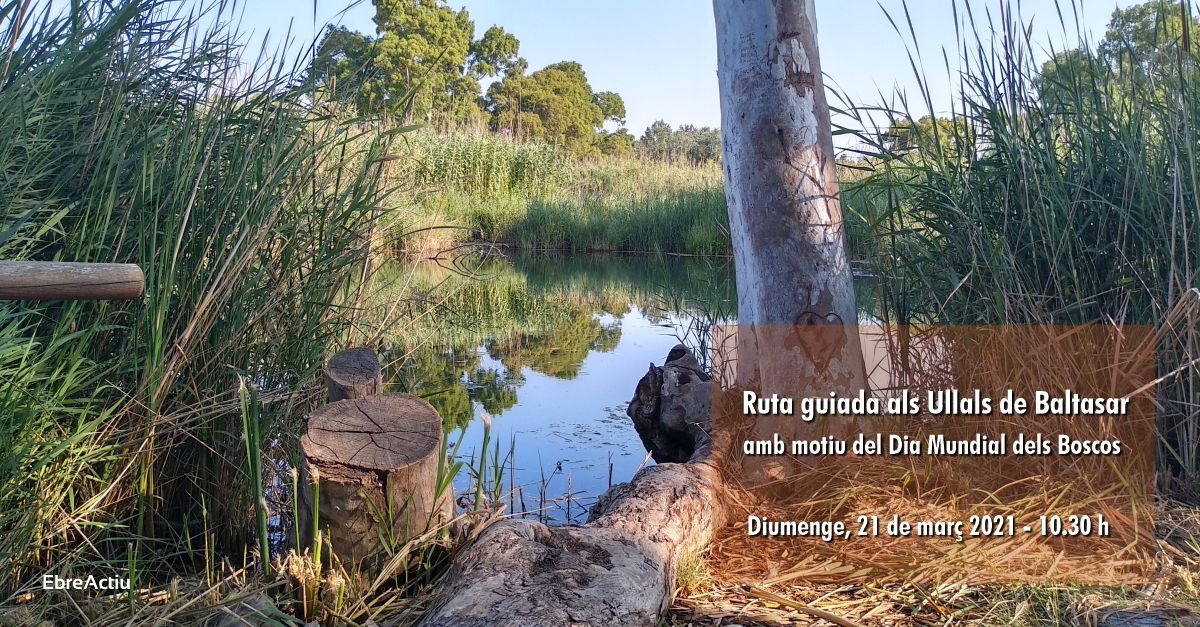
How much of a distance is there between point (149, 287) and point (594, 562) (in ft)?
4.79

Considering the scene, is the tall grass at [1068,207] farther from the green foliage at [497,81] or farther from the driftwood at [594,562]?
the green foliage at [497,81]

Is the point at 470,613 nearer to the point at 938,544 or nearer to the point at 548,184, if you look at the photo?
the point at 938,544

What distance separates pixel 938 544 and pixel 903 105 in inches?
63.1

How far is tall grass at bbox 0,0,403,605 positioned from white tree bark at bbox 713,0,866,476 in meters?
1.30

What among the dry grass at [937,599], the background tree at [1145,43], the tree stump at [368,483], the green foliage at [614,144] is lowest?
the dry grass at [937,599]

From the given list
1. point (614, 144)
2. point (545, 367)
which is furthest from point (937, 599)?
point (614, 144)

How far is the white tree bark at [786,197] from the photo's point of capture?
278 centimetres

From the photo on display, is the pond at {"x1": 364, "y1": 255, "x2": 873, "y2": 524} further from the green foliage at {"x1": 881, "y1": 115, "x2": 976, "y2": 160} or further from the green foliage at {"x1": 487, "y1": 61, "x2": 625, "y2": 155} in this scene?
the green foliage at {"x1": 487, "y1": 61, "x2": 625, "y2": 155}

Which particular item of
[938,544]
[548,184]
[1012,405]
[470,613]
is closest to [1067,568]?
[938,544]

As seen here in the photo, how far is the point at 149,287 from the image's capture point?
93.7 inches

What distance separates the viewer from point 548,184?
1683 cm

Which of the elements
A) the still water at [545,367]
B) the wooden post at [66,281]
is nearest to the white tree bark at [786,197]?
the still water at [545,367]

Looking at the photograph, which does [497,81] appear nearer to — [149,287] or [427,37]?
[427,37]

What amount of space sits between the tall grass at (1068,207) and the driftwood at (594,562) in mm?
1137
